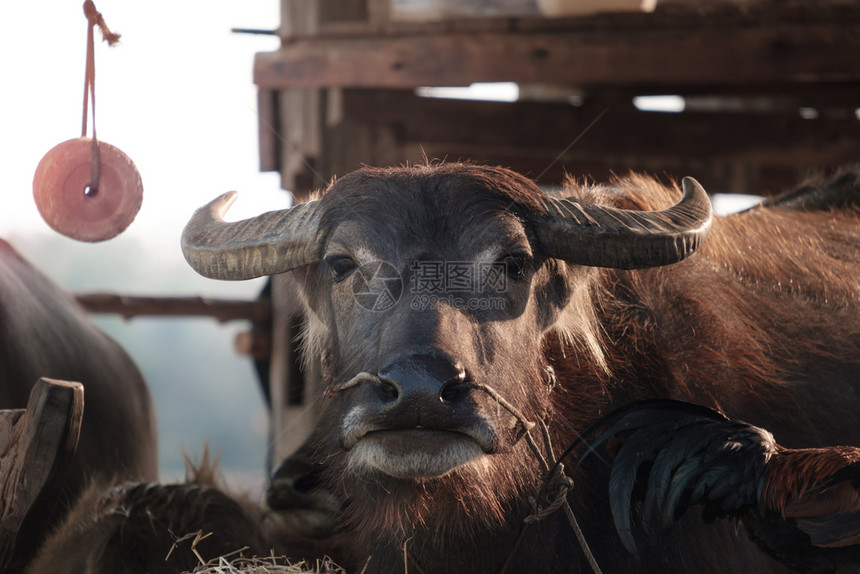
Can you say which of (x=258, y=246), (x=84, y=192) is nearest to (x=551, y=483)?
(x=258, y=246)

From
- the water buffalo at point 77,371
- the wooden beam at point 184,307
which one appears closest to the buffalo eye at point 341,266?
the water buffalo at point 77,371

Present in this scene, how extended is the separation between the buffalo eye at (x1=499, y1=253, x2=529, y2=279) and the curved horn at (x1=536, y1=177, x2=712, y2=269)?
92 mm

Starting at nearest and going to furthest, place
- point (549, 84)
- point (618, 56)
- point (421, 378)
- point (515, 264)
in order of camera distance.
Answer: point (421, 378)
point (515, 264)
point (618, 56)
point (549, 84)

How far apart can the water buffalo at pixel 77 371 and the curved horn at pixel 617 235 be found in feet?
6.53

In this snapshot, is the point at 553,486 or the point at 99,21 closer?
the point at 553,486

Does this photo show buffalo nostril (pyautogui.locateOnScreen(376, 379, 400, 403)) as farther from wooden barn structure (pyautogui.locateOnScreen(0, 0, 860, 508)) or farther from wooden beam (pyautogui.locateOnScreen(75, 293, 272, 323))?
wooden beam (pyautogui.locateOnScreen(75, 293, 272, 323))

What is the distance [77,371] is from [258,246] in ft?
5.48

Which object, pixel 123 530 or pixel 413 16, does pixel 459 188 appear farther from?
pixel 413 16

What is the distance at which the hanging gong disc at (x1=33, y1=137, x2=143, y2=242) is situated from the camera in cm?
268

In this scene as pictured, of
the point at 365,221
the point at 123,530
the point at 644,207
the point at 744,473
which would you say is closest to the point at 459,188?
the point at 365,221

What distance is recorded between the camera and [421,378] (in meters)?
2.17

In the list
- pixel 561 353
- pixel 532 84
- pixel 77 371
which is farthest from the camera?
pixel 532 84

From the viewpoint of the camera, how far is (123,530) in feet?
9.71

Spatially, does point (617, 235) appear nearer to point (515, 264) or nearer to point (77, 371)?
point (515, 264)
